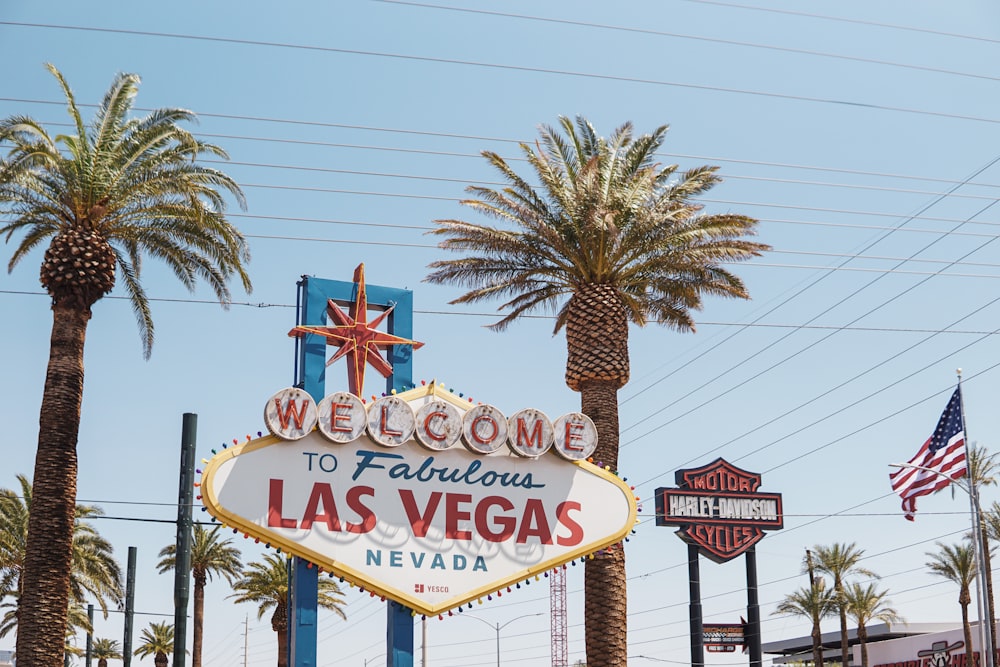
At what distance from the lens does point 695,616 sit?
140 feet

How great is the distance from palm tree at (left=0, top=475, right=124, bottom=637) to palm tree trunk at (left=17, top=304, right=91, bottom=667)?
78.2ft

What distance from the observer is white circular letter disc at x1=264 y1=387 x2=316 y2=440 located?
24281mm

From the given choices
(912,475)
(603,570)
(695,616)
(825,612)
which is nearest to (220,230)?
(603,570)

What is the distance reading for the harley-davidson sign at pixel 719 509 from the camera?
143 ft

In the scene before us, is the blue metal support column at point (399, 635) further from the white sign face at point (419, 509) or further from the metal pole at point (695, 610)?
the metal pole at point (695, 610)

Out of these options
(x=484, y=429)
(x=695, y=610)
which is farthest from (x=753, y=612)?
(x=484, y=429)

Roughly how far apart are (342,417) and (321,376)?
4.91ft

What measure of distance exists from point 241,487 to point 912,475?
19232 millimetres

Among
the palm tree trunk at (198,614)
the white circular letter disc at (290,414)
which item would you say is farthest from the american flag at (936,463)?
the palm tree trunk at (198,614)

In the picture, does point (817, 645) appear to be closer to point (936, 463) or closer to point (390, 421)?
point (936, 463)

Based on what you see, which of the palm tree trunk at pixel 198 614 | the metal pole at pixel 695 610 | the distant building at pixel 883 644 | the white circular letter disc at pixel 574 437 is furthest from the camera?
the distant building at pixel 883 644

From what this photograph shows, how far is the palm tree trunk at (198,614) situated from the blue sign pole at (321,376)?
1405 inches

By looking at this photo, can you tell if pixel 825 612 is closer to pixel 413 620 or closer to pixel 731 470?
pixel 731 470

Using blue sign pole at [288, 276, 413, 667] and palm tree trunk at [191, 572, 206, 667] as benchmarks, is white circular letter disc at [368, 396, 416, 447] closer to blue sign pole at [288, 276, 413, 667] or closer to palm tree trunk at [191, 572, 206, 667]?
blue sign pole at [288, 276, 413, 667]
